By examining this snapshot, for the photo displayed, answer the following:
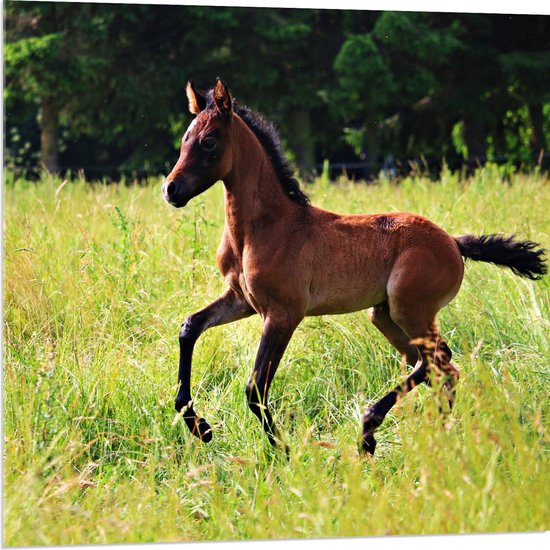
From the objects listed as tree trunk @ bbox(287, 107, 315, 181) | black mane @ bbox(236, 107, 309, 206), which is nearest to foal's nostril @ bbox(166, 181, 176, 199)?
black mane @ bbox(236, 107, 309, 206)

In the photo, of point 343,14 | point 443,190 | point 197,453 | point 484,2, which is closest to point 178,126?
point 343,14

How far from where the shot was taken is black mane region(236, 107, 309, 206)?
3.66 metres

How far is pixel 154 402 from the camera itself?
12.9 ft

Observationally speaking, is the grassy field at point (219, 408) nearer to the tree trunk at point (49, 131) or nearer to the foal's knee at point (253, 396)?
the foal's knee at point (253, 396)

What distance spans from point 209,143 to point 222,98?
0.18 meters

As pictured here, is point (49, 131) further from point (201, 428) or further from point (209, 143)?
point (201, 428)

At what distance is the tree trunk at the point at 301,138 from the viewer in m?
8.20

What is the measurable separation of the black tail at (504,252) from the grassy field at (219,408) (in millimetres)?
466

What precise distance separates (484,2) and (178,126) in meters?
2.28

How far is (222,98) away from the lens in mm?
3434

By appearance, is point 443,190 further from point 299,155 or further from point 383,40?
point 299,155

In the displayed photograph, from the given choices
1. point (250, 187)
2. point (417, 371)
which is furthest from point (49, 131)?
Answer: point (417, 371)

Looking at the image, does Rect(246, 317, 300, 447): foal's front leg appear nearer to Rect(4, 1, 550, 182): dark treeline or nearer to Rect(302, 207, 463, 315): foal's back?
Rect(302, 207, 463, 315): foal's back

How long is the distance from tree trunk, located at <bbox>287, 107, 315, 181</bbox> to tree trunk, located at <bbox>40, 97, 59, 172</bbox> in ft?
7.43
